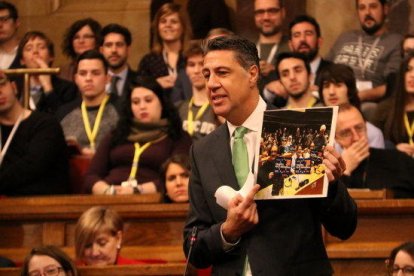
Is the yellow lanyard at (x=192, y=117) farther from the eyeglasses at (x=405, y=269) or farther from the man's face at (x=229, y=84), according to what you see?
the man's face at (x=229, y=84)

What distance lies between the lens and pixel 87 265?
537 cm

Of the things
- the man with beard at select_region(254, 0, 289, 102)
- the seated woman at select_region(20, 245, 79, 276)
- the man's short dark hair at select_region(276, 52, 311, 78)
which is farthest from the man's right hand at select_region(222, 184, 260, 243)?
the man with beard at select_region(254, 0, 289, 102)

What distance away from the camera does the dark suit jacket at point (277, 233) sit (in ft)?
12.2

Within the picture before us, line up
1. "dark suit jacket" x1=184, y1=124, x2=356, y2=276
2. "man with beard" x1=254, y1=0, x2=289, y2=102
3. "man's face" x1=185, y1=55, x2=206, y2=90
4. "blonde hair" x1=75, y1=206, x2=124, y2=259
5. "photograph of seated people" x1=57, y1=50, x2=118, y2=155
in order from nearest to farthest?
"dark suit jacket" x1=184, y1=124, x2=356, y2=276 < "blonde hair" x1=75, y1=206, x2=124, y2=259 < "man's face" x1=185, y1=55, x2=206, y2=90 < "photograph of seated people" x1=57, y1=50, x2=118, y2=155 < "man with beard" x1=254, y1=0, x2=289, y2=102

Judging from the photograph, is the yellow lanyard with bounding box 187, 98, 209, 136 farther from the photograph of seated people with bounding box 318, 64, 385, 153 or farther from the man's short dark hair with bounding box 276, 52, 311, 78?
the photograph of seated people with bounding box 318, 64, 385, 153

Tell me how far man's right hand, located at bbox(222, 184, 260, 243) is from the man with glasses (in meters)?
5.78

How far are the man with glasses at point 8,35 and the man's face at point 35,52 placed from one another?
200 mm

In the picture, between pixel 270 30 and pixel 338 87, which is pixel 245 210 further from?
pixel 270 30

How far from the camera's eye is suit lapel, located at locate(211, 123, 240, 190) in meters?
3.83

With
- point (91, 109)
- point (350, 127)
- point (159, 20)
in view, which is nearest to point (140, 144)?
point (91, 109)

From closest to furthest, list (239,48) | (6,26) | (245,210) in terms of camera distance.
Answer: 1. (245,210)
2. (239,48)
3. (6,26)

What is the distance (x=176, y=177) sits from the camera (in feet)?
21.0

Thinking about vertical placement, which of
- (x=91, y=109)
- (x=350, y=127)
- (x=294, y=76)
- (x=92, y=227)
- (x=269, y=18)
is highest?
A: (x=269, y=18)

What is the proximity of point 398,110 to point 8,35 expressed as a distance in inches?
143
